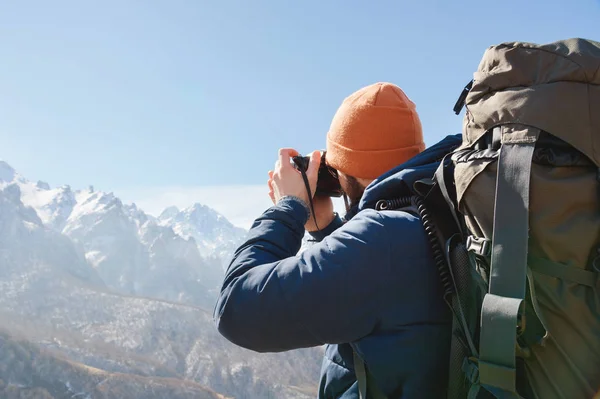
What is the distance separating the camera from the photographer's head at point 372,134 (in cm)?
298

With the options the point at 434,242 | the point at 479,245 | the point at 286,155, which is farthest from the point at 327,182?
the point at 479,245

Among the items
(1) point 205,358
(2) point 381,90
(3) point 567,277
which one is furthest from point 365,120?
(1) point 205,358

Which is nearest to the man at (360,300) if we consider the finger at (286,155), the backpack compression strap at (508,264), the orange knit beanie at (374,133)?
the backpack compression strap at (508,264)

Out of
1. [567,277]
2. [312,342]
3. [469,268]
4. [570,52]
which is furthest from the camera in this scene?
[312,342]

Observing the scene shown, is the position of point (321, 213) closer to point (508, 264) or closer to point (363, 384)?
point (363, 384)

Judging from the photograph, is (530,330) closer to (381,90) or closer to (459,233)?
(459,233)

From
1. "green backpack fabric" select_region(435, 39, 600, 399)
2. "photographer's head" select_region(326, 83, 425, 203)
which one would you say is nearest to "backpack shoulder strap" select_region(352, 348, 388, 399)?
"green backpack fabric" select_region(435, 39, 600, 399)

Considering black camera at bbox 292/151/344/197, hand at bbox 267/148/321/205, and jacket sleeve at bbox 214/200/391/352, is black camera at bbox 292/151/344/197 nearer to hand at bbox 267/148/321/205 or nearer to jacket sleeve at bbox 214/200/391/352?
hand at bbox 267/148/321/205

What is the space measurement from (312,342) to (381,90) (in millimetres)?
1589

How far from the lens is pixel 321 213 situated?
368cm

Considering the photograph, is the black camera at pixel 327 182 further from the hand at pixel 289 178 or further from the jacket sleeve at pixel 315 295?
the jacket sleeve at pixel 315 295

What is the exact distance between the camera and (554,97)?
1898mm

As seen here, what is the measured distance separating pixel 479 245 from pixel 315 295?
69cm

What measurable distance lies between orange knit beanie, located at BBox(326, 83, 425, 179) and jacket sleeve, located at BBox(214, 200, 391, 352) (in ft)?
2.43
